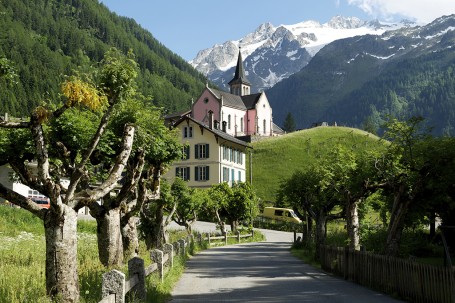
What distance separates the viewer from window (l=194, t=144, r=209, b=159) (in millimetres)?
73375

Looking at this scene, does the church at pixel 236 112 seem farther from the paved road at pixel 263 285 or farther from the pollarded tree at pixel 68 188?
the pollarded tree at pixel 68 188

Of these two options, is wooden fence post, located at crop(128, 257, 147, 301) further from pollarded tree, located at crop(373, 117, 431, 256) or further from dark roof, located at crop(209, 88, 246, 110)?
dark roof, located at crop(209, 88, 246, 110)

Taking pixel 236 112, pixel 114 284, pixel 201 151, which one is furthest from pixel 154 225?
pixel 236 112

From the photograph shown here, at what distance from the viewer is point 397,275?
16.0m

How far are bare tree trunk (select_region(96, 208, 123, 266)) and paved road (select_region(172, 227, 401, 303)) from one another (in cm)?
249

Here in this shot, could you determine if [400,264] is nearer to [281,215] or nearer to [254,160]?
[281,215]

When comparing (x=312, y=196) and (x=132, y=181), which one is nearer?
(x=132, y=181)

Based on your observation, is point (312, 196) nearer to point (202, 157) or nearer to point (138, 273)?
point (138, 273)

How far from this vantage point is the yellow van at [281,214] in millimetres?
69375

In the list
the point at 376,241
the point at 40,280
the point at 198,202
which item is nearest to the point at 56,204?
the point at 40,280

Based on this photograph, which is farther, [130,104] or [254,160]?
[254,160]

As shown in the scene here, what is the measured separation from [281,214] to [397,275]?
179ft

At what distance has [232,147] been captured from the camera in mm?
78250

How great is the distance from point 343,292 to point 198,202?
28531 millimetres
